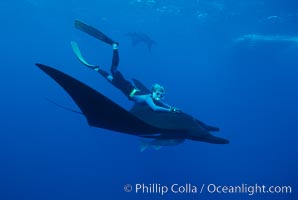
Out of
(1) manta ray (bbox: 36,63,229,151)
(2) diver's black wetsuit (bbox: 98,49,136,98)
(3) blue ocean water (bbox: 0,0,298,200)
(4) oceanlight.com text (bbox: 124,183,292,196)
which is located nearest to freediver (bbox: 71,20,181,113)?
(2) diver's black wetsuit (bbox: 98,49,136,98)

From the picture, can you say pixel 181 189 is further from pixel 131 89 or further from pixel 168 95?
pixel 168 95

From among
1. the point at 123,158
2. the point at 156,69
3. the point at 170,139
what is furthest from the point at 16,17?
the point at 170,139

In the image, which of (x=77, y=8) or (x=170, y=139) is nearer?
(x=170, y=139)

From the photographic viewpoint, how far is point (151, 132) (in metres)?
5.64

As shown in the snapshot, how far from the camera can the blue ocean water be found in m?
28.4

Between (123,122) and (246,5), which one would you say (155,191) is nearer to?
(246,5)

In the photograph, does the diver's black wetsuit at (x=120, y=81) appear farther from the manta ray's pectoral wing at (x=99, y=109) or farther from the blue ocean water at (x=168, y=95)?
the blue ocean water at (x=168, y=95)

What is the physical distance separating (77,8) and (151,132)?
2991 centimetres

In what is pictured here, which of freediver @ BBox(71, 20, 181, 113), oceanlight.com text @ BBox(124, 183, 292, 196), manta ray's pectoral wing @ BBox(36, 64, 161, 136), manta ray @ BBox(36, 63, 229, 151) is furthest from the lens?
oceanlight.com text @ BBox(124, 183, 292, 196)

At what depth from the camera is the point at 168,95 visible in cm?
5912

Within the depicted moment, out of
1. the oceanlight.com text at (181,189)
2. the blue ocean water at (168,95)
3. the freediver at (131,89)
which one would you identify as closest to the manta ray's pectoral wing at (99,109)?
the freediver at (131,89)

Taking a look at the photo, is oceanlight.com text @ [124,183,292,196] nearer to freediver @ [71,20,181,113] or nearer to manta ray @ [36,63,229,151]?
freediver @ [71,20,181,113]

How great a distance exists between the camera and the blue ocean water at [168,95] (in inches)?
1118

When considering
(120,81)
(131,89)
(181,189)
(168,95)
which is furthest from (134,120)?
(168,95)
